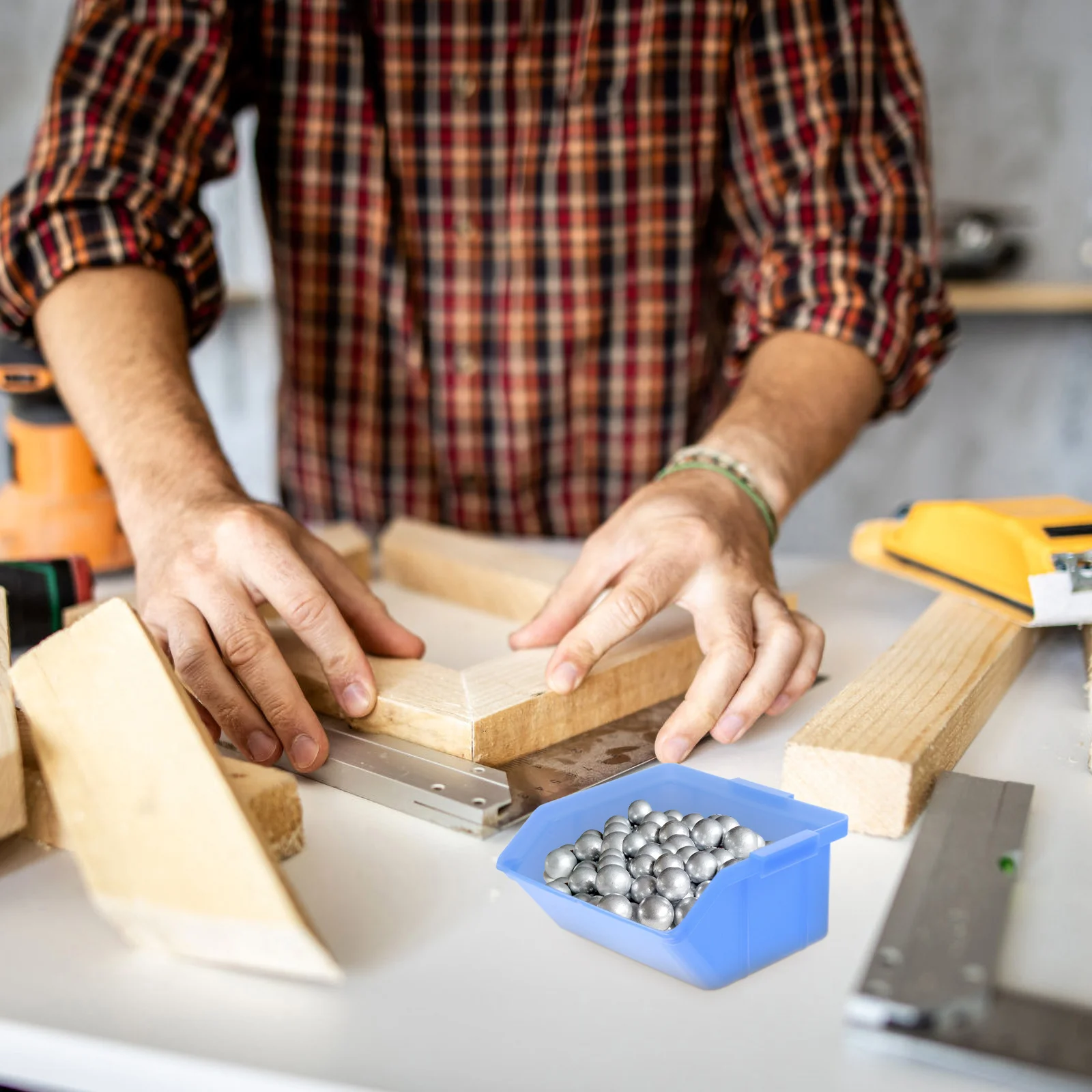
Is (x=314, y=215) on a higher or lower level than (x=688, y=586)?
higher

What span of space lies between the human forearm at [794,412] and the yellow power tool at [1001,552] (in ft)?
0.38

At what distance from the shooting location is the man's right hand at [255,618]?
833 mm

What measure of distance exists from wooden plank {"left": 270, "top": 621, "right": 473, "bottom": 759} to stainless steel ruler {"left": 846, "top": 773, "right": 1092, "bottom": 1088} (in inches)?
13.2

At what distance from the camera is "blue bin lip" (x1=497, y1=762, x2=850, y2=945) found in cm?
57

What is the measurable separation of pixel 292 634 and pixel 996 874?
0.63 meters

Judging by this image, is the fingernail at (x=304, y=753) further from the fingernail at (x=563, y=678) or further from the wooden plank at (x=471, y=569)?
the wooden plank at (x=471, y=569)

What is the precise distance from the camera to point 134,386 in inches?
45.8

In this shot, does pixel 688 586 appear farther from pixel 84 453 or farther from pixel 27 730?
pixel 84 453

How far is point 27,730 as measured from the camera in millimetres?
750

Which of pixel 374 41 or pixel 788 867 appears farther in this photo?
pixel 374 41

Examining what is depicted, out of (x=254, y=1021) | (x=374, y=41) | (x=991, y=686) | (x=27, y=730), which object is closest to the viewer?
(x=254, y=1021)

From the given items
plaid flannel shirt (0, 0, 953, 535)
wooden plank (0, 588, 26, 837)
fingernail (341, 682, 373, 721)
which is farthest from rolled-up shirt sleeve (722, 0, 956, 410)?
wooden plank (0, 588, 26, 837)

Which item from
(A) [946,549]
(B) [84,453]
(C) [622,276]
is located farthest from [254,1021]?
(C) [622,276]

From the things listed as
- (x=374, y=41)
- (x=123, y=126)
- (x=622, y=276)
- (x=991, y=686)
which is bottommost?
(x=991, y=686)
